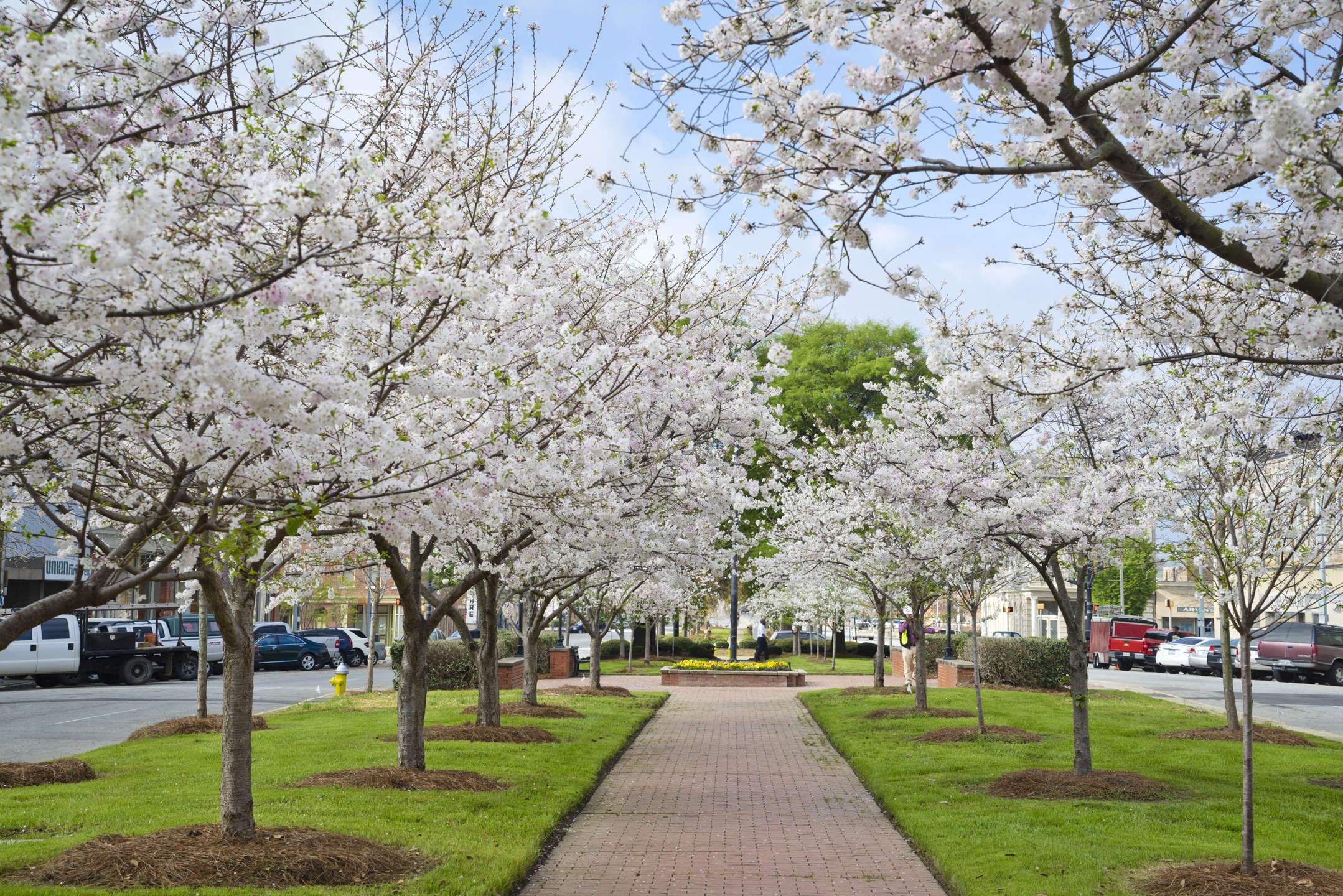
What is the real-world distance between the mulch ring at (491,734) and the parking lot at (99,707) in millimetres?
4718

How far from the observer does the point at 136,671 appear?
97.6 feet

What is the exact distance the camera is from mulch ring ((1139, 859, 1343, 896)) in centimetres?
698

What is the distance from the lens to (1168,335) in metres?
7.30

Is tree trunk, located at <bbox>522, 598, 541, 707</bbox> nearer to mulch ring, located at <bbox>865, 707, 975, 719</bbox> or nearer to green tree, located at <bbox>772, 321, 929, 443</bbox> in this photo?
mulch ring, located at <bbox>865, 707, 975, 719</bbox>

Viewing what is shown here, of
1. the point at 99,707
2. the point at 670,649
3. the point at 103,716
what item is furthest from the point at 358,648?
the point at 103,716

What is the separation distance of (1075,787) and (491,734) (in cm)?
726

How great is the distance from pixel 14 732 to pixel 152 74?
50.8ft

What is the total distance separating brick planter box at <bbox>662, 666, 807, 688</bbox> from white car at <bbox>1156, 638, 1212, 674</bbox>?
58.1 ft

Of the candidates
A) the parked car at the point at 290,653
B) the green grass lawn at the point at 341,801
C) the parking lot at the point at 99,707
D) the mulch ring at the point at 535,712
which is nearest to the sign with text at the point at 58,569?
the parked car at the point at 290,653

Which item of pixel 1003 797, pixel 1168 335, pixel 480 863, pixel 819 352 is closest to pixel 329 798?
pixel 480 863

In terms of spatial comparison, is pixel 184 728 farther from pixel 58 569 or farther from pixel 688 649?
pixel 688 649

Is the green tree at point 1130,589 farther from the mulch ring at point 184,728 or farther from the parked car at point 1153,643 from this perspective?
the mulch ring at point 184,728

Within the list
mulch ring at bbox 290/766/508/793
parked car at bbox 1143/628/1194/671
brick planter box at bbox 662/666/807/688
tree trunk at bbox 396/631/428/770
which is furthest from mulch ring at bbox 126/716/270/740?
parked car at bbox 1143/628/1194/671

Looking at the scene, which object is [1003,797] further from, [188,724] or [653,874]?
[188,724]
